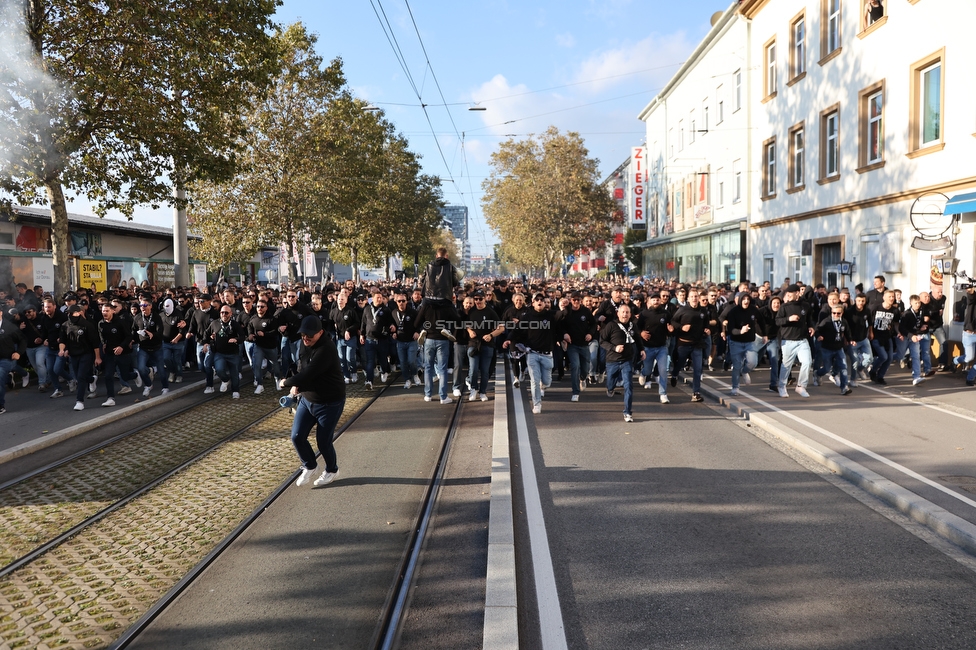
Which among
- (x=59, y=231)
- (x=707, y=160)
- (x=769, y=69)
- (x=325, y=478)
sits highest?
(x=769, y=69)

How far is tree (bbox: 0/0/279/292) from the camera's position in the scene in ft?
40.4

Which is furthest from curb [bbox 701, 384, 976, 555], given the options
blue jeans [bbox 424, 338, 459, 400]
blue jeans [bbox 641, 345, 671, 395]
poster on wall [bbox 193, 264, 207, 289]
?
poster on wall [bbox 193, 264, 207, 289]

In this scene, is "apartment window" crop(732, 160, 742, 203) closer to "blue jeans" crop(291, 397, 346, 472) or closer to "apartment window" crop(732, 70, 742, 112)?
"apartment window" crop(732, 70, 742, 112)

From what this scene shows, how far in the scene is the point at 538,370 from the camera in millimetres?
10875

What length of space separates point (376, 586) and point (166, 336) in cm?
974

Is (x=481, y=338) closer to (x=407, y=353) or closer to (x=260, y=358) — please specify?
(x=407, y=353)

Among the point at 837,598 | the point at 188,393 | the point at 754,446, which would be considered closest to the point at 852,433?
the point at 754,446

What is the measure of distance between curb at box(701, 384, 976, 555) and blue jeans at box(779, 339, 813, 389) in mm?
2094

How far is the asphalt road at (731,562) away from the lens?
3.96 m

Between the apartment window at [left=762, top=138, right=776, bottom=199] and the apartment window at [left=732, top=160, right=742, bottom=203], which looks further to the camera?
the apartment window at [left=732, top=160, right=742, bottom=203]

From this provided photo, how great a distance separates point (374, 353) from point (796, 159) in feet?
53.5

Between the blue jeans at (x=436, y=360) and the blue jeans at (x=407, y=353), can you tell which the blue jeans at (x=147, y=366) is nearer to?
the blue jeans at (x=407, y=353)

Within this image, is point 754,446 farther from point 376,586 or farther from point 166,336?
point 166,336

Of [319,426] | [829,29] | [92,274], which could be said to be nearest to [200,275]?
[92,274]
